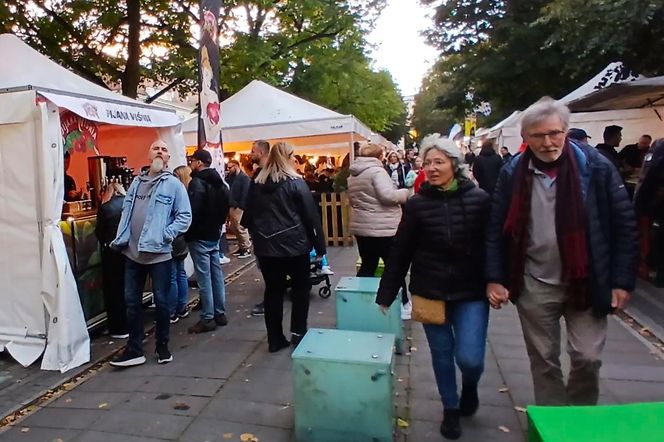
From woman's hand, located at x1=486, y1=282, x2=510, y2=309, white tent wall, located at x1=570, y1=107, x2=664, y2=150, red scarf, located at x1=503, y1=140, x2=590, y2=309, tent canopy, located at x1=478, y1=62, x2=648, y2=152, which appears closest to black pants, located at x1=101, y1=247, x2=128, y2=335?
woman's hand, located at x1=486, y1=282, x2=510, y2=309

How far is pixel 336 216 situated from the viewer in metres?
10.7

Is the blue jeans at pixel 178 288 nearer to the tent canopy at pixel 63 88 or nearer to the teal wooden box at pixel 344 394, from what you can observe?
the tent canopy at pixel 63 88

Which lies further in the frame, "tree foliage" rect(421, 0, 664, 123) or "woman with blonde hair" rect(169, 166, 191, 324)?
"tree foliage" rect(421, 0, 664, 123)

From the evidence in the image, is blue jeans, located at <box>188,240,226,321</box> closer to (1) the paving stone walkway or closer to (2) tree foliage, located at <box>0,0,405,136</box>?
(1) the paving stone walkway

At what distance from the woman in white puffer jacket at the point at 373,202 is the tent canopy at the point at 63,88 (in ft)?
7.63

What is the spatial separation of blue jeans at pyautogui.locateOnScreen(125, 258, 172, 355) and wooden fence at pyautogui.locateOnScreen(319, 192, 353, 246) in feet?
20.5

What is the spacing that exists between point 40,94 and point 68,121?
2.79ft

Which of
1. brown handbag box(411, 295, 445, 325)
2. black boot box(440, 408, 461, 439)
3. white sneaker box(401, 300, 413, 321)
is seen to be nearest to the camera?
brown handbag box(411, 295, 445, 325)

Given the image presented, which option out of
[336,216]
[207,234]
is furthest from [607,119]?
[207,234]

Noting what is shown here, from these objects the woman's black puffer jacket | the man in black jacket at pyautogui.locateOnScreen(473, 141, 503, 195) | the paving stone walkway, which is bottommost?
the paving stone walkway

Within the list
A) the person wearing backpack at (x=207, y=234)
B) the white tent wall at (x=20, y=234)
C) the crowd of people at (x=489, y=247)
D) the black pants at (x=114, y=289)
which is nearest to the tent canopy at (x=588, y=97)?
the person wearing backpack at (x=207, y=234)

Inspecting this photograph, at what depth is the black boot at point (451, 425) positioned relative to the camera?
3.15 meters

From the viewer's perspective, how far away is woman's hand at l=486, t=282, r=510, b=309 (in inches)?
111

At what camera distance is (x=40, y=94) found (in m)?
4.37
